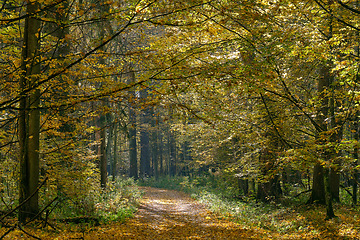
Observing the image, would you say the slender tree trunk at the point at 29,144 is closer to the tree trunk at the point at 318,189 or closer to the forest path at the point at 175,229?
the forest path at the point at 175,229

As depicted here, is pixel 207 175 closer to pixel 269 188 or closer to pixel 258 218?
pixel 269 188

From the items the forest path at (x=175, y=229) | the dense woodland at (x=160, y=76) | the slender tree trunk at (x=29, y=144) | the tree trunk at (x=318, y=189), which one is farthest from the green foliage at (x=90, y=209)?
the tree trunk at (x=318, y=189)

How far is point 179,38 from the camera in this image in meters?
6.73

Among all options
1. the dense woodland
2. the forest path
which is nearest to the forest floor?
the forest path

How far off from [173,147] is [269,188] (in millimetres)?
25815

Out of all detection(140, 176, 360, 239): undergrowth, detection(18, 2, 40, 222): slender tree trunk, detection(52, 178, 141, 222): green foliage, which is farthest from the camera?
detection(52, 178, 141, 222): green foliage

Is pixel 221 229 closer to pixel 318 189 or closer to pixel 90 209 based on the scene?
pixel 90 209

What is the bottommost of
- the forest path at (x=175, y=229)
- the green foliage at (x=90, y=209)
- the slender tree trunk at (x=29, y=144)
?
the forest path at (x=175, y=229)

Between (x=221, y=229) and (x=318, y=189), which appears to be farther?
A: (x=318, y=189)

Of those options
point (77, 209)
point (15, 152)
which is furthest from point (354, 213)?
point (15, 152)

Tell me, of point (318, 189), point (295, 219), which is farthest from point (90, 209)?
point (318, 189)

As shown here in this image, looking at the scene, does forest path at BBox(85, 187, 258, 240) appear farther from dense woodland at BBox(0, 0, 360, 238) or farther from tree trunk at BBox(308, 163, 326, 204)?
tree trunk at BBox(308, 163, 326, 204)

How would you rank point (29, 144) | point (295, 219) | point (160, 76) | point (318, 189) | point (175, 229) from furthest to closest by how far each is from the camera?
point (318, 189) < point (295, 219) < point (175, 229) < point (29, 144) < point (160, 76)

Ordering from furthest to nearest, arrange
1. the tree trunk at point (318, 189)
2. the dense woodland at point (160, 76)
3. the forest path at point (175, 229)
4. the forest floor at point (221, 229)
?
the tree trunk at point (318, 189) → the forest path at point (175, 229) → the forest floor at point (221, 229) → the dense woodland at point (160, 76)
